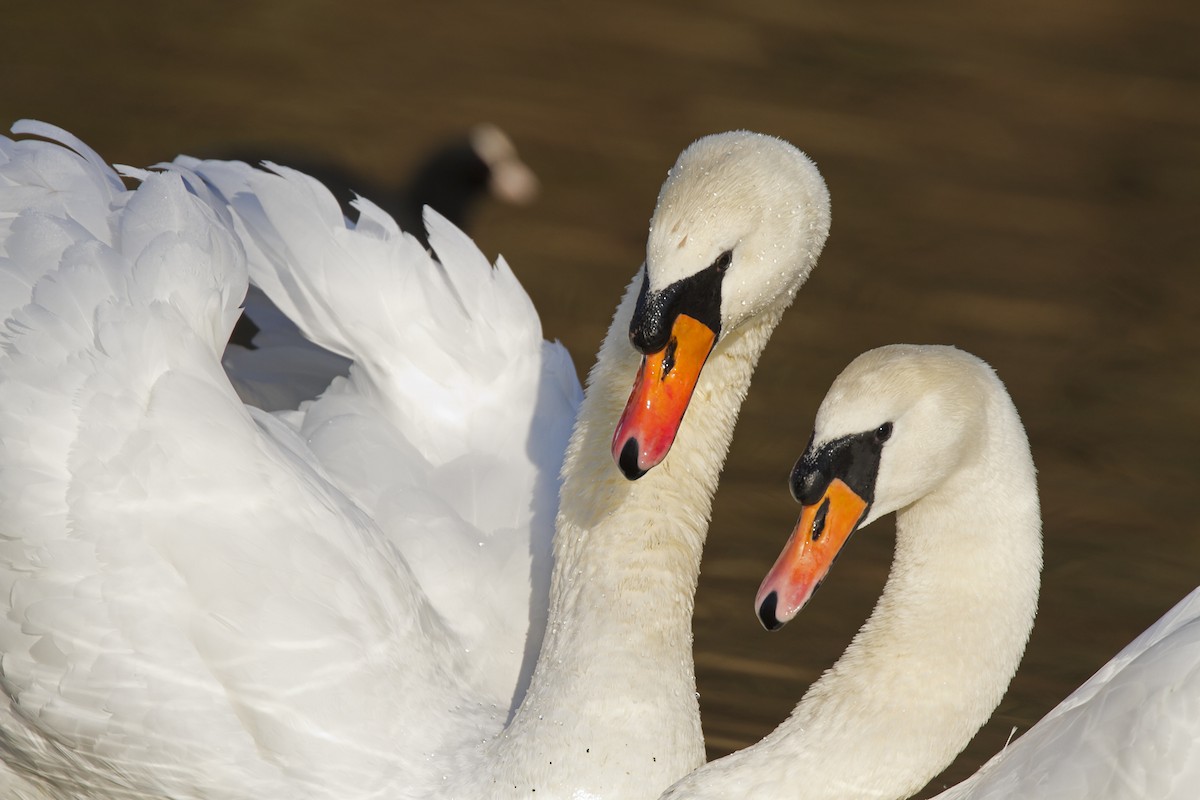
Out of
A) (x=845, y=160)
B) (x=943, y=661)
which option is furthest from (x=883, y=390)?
(x=845, y=160)

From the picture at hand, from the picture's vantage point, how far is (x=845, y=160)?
935 cm

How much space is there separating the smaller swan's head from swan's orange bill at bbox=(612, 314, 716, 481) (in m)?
0.28

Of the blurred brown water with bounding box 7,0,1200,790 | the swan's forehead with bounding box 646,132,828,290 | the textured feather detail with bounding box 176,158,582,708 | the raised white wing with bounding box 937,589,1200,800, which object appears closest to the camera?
the raised white wing with bounding box 937,589,1200,800

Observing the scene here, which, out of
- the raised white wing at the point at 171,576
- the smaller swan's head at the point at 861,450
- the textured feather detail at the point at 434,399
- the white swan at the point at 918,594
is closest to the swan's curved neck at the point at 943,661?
the white swan at the point at 918,594

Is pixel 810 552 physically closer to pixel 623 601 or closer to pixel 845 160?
pixel 623 601

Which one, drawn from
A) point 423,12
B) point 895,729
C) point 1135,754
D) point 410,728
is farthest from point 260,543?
point 423,12

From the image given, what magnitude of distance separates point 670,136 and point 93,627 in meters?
5.61

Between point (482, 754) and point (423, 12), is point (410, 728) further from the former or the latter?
point (423, 12)

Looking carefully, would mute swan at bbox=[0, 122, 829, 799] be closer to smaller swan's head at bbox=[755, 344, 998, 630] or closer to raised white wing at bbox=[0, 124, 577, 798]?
raised white wing at bbox=[0, 124, 577, 798]

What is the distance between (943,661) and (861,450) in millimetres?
512

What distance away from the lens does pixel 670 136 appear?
31.0ft

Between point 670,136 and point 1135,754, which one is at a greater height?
point 1135,754

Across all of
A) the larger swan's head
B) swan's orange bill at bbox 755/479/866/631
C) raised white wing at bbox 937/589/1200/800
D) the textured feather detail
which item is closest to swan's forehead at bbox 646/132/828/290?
the larger swan's head

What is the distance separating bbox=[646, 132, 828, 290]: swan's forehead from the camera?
3.95m
